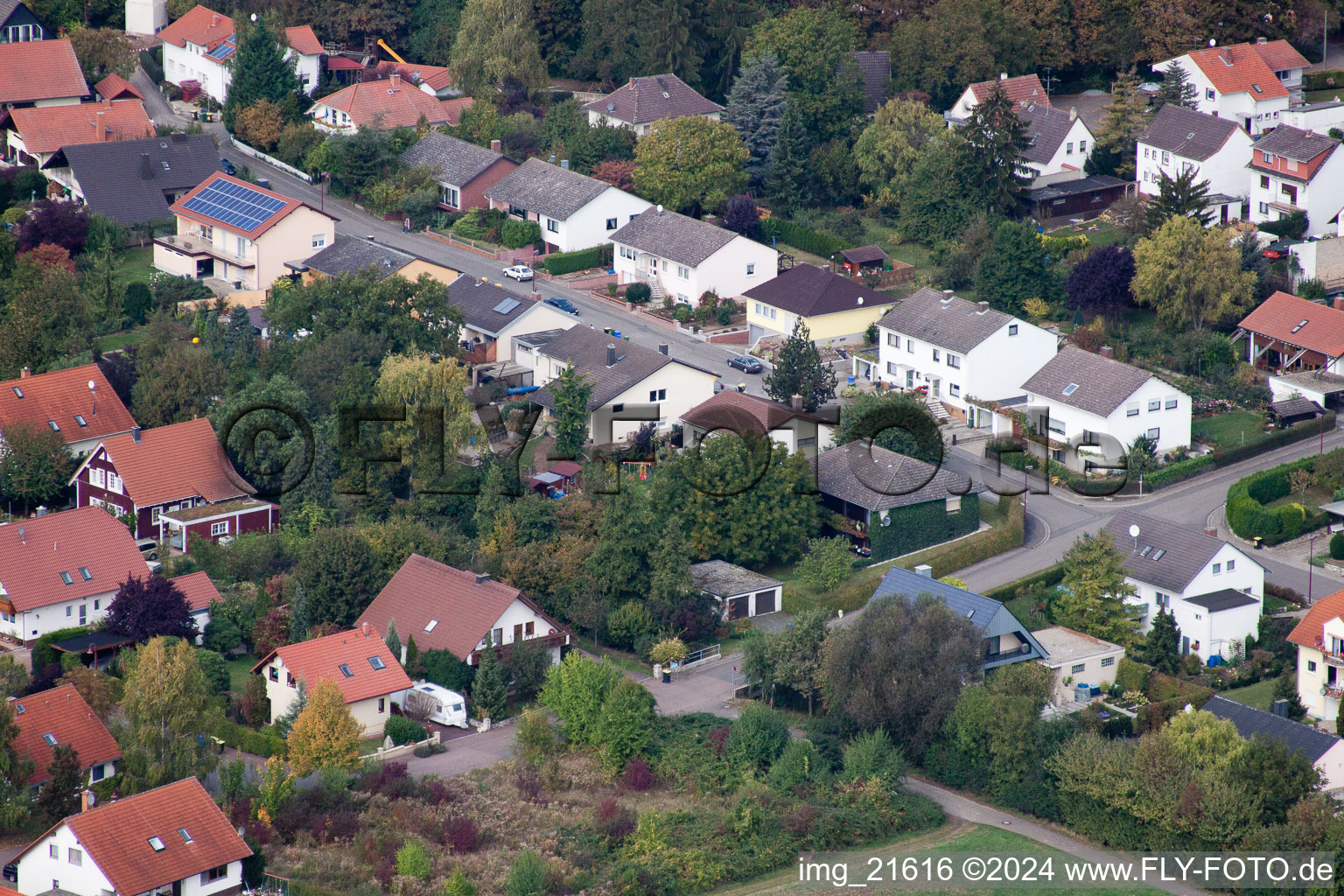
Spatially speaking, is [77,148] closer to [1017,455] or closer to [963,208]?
[963,208]

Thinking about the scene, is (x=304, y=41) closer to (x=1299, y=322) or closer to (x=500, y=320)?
(x=500, y=320)

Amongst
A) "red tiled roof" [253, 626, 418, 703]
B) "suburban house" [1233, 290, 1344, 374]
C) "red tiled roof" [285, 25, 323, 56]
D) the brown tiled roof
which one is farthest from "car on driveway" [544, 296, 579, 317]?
"red tiled roof" [285, 25, 323, 56]

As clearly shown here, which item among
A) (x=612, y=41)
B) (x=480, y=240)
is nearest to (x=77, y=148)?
(x=480, y=240)

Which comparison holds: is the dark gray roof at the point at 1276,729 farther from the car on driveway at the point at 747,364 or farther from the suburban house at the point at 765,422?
the car on driveway at the point at 747,364

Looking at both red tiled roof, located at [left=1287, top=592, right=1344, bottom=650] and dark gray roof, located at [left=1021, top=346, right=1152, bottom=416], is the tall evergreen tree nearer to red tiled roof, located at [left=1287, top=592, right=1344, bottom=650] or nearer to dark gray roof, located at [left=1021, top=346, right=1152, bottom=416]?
dark gray roof, located at [left=1021, top=346, right=1152, bottom=416]

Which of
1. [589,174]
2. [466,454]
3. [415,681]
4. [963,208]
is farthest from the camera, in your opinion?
[589,174]

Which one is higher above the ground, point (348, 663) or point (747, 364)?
point (348, 663)

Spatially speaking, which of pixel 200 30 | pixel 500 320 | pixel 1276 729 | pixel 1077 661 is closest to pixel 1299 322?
pixel 1077 661
